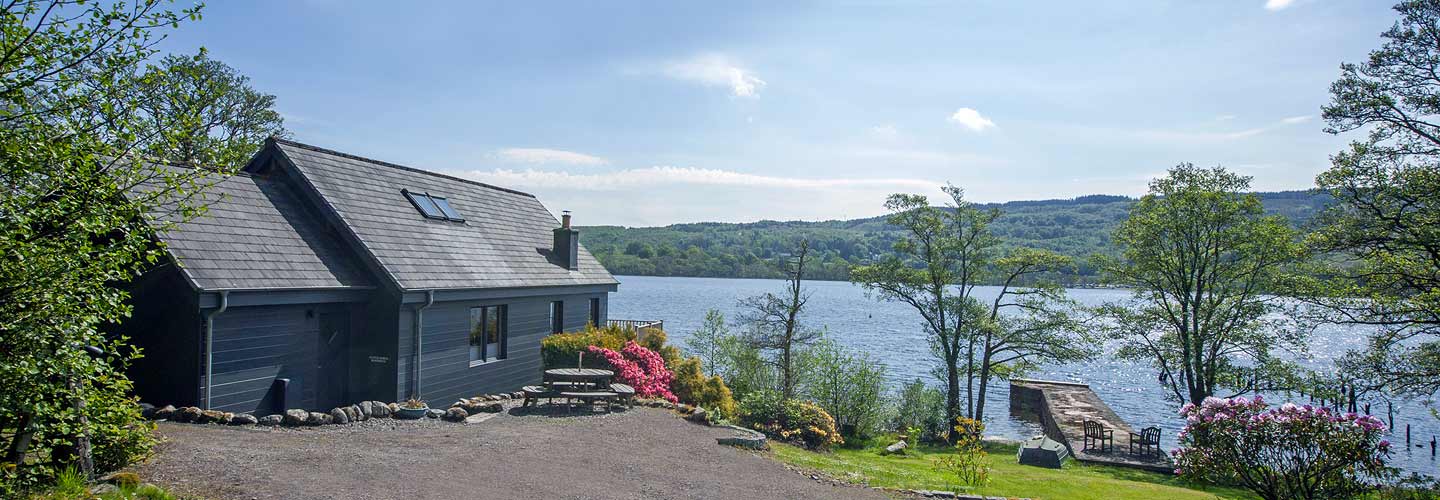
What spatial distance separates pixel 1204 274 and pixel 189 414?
28898 mm

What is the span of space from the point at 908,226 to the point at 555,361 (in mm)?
16210

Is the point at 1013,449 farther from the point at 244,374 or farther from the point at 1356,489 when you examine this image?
the point at 244,374

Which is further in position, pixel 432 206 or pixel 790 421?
pixel 432 206

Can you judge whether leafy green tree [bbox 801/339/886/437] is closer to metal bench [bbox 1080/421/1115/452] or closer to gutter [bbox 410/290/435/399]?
metal bench [bbox 1080/421/1115/452]

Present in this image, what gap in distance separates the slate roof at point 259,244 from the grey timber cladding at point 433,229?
1.86 feet

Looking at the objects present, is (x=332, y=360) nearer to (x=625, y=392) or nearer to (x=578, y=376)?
(x=578, y=376)


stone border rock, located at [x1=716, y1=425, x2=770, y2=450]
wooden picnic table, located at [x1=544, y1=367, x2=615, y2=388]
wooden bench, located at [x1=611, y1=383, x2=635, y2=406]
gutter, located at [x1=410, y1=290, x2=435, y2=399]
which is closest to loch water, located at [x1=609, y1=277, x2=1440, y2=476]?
wooden bench, located at [x1=611, y1=383, x2=635, y2=406]

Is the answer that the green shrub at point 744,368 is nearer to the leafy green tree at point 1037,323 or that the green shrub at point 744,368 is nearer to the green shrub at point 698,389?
the green shrub at point 698,389

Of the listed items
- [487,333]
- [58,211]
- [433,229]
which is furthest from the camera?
[433,229]

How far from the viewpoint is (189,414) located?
38.2 ft

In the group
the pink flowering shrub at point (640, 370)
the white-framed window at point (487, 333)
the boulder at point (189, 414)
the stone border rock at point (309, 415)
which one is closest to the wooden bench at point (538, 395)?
the stone border rock at point (309, 415)

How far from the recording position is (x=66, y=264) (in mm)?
6094

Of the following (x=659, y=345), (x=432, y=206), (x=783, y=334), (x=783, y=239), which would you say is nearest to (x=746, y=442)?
(x=659, y=345)

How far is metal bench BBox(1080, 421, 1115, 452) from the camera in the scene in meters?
25.8
